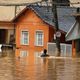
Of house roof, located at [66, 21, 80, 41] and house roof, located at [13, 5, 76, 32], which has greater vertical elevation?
house roof, located at [13, 5, 76, 32]

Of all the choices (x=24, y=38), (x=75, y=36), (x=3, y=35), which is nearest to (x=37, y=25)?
(x=24, y=38)

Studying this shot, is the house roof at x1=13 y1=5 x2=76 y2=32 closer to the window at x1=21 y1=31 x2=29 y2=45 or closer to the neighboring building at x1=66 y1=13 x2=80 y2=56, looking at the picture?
the window at x1=21 y1=31 x2=29 y2=45

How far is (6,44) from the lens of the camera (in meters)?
58.7

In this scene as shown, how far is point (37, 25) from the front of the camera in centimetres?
5184

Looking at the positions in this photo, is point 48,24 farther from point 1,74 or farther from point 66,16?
point 1,74

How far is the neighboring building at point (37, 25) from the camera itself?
5028 cm

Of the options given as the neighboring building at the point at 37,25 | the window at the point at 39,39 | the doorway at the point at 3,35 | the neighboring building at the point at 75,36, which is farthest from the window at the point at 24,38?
the neighboring building at the point at 75,36

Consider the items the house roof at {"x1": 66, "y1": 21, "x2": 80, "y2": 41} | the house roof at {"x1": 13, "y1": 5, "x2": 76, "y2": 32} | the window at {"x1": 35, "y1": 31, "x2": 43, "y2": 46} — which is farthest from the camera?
the window at {"x1": 35, "y1": 31, "x2": 43, "y2": 46}

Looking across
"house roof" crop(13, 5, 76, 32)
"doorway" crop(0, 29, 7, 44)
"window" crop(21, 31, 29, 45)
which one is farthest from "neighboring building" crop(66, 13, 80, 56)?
"doorway" crop(0, 29, 7, 44)

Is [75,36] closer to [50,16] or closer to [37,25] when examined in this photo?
[50,16]

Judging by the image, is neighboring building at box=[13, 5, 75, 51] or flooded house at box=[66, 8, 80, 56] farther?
neighboring building at box=[13, 5, 75, 51]

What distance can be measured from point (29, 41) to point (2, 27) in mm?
8027

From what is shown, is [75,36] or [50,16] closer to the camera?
[75,36]

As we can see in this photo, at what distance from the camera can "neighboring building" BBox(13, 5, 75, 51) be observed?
5028 cm
